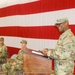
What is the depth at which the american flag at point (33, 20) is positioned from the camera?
4507 millimetres

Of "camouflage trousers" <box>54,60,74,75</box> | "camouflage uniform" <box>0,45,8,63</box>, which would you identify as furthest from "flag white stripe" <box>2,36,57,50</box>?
"camouflage trousers" <box>54,60,74,75</box>

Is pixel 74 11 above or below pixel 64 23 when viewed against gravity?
above

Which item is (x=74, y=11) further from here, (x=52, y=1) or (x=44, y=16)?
(x=44, y=16)

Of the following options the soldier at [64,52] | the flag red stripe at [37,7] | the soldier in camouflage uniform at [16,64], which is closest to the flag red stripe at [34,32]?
the flag red stripe at [37,7]

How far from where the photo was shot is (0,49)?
565 cm

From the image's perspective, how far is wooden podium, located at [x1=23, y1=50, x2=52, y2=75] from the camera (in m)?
2.89

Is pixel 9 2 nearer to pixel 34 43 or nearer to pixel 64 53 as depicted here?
pixel 34 43

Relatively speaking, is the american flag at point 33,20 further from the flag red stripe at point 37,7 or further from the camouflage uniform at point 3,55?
the camouflage uniform at point 3,55

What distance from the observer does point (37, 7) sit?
546 centimetres

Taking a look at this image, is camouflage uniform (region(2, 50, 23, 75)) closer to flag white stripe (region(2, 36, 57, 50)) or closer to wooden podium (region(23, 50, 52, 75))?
flag white stripe (region(2, 36, 57, 50))

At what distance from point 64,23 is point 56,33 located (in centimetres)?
169

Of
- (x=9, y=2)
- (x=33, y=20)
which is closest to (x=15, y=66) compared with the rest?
(x=33, y=20)

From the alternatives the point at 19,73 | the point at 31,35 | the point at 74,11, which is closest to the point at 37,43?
the point at 31,35

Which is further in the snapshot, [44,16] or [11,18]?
[11,18]
